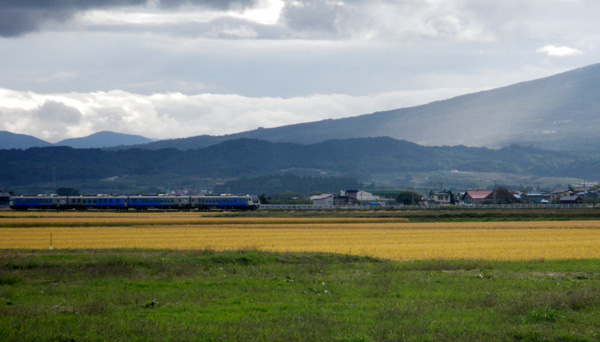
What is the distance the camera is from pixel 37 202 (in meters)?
110

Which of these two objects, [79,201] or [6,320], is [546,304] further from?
[79,201]

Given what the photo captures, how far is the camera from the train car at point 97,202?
357 feet

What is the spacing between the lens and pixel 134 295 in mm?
18297

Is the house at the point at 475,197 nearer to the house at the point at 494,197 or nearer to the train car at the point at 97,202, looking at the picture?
the house at the point at 494,197

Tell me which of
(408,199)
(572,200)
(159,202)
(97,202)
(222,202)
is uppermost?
(97,202)

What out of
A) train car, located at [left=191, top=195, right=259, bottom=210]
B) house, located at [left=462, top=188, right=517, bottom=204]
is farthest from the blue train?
house, located at [left=462, top=188, right=517, bottom=204]

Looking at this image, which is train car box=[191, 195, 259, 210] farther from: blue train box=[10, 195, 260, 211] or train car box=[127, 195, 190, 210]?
train car box=[127, 195, 190, 210]

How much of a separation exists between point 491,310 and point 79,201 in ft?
336

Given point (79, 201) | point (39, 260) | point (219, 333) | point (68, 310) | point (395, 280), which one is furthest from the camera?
point (79, 201)

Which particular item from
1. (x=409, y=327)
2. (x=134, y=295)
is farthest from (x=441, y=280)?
(x=134, y=295)

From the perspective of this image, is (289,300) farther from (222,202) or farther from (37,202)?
(37,202)

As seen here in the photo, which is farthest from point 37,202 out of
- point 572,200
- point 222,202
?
point 572,200

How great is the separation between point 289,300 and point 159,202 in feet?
317

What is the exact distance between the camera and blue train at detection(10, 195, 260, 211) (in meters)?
109
